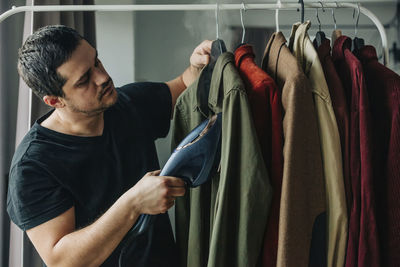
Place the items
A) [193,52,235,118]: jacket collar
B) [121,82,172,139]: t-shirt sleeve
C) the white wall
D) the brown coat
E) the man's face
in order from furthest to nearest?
1. the white wall
2. [121,82,172,139]: t-shirt sleeve
3. the man's face
4. [193,52,235,118]: jacket collar
5. the brown coat

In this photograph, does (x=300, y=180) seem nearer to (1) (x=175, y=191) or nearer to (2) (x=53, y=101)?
(1) (x=175, y=191)

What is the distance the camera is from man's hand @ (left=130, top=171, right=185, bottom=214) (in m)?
0.92

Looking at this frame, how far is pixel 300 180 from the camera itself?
2.54 feet

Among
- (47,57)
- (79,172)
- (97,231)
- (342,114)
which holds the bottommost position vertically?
(97,231)

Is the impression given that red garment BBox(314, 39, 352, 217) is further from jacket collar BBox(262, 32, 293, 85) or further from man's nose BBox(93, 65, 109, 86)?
man's nose BBox(93, 65, 109, 86)

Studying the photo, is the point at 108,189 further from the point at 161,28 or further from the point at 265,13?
the point at 265,13

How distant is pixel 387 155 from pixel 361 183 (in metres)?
0.08

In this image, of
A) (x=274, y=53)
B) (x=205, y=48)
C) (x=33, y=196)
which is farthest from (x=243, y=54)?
(x=33, y=196)

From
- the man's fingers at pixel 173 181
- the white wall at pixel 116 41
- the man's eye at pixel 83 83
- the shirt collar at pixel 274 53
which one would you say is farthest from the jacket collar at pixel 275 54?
the white wall at pixel 116 41

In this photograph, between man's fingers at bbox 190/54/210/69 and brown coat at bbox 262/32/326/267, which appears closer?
brown coat at bbox 262/32/326/267

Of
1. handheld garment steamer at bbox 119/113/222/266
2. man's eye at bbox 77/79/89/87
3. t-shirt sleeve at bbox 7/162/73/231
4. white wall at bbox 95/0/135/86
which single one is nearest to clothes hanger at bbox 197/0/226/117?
handheld garment steamer at bbox 119/113/222/266

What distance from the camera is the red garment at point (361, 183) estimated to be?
0.79 meters

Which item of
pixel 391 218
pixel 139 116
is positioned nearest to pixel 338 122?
pixel 391 218

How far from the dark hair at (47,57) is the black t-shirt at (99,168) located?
130mm
